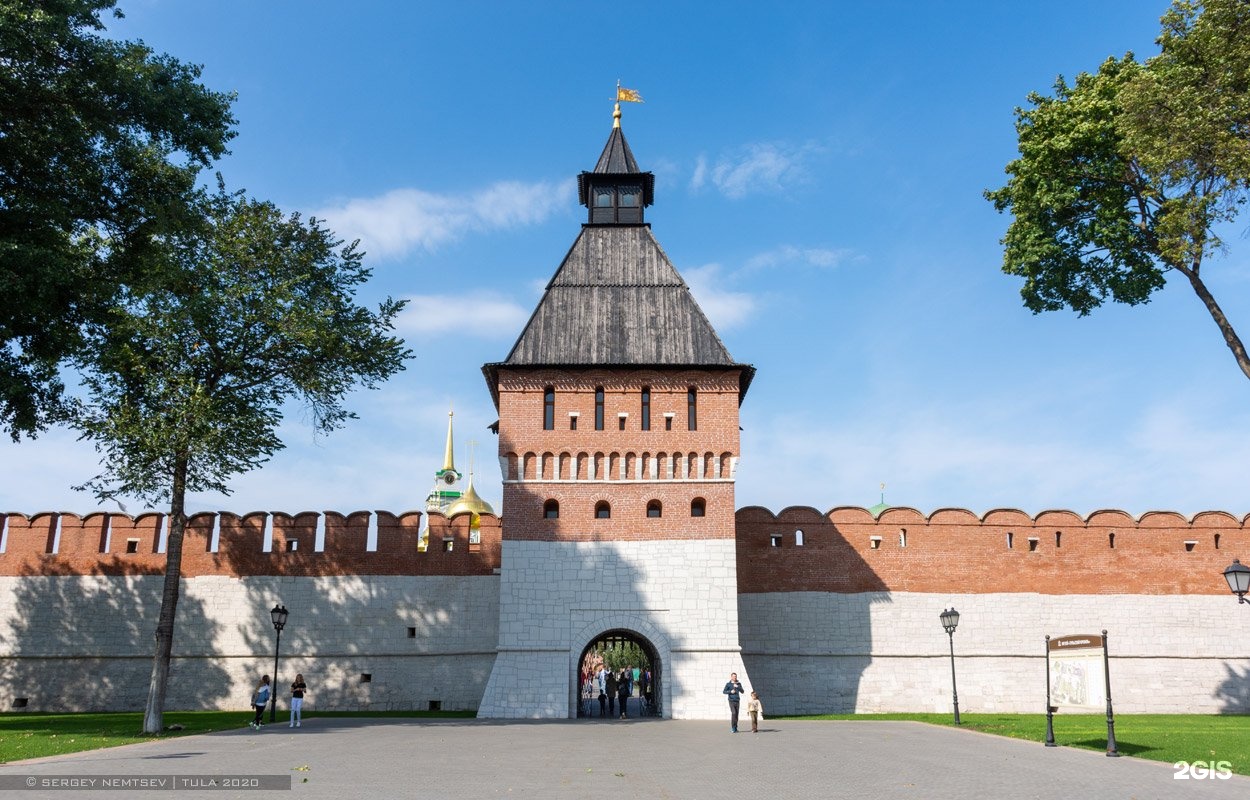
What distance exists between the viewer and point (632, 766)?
12.8 m

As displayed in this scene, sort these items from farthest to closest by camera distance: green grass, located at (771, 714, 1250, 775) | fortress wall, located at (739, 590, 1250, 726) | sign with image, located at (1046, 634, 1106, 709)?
fortress wall, located at (739, 590, 1250, 726) < sign with image, located at (1046, 634, 1106, 709) < green grass, located at (771, 714, 1250, 775)

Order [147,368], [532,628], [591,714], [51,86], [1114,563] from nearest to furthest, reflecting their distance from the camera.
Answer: [51,86] < [147,368] < [532,628] < [591,714] < [1114,563]

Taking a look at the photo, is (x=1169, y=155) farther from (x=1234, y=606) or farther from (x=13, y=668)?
(x=13, y=668)

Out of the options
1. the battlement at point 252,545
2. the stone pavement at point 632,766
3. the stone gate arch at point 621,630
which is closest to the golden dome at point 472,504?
the battlement at point 252,545

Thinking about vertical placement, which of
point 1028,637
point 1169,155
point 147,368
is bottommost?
point 1028,637

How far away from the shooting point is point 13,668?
2592cm

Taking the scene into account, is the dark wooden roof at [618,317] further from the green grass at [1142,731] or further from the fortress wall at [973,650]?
the green grass at [1142,731]

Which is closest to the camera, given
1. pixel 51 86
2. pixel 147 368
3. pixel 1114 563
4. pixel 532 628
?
pixel 51 86

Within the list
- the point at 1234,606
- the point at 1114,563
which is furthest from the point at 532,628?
the point at 1234,606

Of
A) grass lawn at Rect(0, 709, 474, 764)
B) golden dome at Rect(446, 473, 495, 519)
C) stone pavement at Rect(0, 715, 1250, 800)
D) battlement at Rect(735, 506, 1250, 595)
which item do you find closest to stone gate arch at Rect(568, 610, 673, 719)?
grass lawn at Rect(0, 709, 474, 764)

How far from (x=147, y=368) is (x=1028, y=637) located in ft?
74.8

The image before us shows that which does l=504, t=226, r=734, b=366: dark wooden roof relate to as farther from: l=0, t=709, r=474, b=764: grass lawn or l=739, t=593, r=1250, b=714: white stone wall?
l=0, t=709, r=474, b=764: grass lawn

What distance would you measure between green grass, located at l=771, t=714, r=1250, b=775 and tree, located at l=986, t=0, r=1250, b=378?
719 cm

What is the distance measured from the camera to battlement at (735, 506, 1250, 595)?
26453 millimetres
